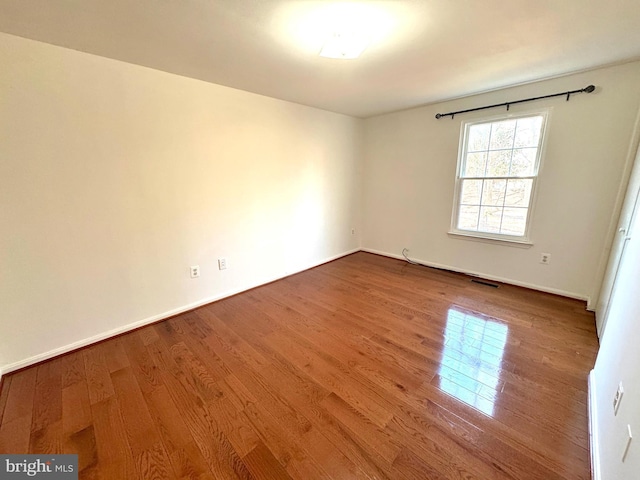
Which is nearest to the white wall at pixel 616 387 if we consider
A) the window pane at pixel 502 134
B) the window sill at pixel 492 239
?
the window sill at pixel 492 239

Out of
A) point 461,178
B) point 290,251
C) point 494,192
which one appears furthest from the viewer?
point 290,251

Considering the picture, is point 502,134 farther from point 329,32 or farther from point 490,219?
point 329,32

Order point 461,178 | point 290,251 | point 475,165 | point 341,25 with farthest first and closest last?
point 290,251 → point 461,178 → point 475,165 → point 341,25

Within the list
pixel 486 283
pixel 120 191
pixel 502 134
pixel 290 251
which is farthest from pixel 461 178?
pixel 120 191

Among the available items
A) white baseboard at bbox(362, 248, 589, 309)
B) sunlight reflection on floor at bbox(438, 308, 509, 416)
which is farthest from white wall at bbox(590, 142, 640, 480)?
white baseboard at bbox(362, 248, 589, 309)

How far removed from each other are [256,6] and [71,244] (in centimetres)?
211

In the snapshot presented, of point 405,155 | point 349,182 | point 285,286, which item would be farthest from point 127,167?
point 405,155

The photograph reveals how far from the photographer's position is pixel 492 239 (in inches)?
127

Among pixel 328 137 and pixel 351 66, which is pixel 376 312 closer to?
pixel 351 66

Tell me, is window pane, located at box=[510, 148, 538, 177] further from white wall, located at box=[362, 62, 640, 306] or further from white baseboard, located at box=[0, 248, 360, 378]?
white baseboard, located at box=[0, 248, 360, 378]

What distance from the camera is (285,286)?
3271mm

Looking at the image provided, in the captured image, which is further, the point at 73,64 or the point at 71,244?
the point at 71,244

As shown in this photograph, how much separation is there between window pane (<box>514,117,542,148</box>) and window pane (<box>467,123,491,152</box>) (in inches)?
12.1

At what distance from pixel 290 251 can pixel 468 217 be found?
2447mm
